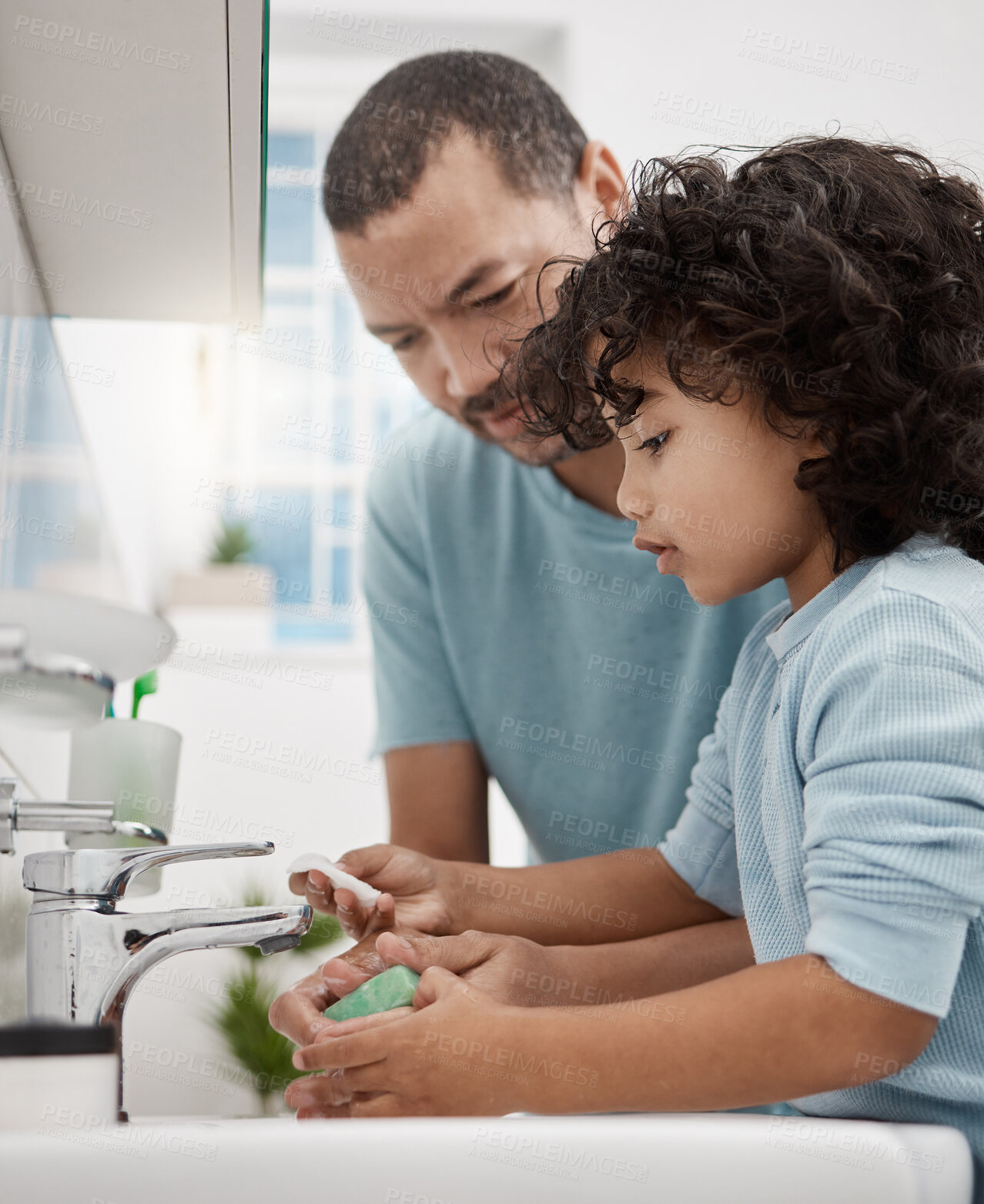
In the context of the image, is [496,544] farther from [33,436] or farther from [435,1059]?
[435,1059]

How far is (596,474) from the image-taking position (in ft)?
4.03

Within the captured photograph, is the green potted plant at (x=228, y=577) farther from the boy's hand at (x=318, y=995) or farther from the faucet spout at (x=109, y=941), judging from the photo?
the faucet spout at (x=109, y=941)

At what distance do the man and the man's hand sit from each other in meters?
0.28

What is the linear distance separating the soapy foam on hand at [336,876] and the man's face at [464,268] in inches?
19.5

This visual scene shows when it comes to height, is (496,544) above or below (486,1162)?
above

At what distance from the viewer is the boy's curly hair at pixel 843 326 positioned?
27.4 inches

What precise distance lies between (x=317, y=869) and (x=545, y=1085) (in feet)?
0.97

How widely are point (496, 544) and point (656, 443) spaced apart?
55cm

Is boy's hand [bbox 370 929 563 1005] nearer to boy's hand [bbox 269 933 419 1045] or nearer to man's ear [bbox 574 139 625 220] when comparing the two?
boy's hand [bbox 269 933 419 1045]

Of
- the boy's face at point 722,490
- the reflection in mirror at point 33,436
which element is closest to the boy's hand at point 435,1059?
the boy's face at point 722,490

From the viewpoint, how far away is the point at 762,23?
2432mm

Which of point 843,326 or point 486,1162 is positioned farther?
point 843,326

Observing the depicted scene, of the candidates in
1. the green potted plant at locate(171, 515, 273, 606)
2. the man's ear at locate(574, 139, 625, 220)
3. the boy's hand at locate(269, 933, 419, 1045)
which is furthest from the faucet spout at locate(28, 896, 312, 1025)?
the green potted plant at locate(171, 515, 273, 606)

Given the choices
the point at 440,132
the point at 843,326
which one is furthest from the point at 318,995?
the point at 440,132
